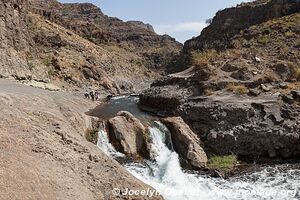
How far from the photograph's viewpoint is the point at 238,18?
298 ft

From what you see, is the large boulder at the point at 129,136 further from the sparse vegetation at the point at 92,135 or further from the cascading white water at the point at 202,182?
the sparse vegetation at the point at 92,135

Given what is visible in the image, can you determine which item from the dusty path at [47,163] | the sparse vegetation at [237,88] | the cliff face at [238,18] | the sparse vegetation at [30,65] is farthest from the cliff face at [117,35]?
the dusty path at [47,163]

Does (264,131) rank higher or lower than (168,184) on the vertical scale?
higher

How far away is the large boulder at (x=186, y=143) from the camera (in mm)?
20578

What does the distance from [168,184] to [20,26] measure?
30.1m

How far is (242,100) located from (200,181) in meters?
8.31

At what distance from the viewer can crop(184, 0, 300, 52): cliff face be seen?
67.9 metres

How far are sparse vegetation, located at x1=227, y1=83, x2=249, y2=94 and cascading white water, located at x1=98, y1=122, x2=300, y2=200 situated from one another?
6907mm

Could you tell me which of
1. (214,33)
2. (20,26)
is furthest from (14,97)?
(214,33)

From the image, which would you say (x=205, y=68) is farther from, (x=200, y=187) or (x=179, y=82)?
(x=200, y=187)

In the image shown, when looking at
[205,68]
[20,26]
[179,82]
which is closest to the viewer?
[205,68]

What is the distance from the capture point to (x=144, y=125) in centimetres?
2302

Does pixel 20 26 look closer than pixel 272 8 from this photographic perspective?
Yes

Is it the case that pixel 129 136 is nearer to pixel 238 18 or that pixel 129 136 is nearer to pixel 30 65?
pixel 30 65
